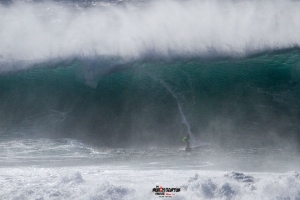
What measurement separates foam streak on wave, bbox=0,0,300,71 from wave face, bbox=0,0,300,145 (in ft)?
0.11

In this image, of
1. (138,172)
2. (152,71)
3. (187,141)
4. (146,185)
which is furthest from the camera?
(152,71)

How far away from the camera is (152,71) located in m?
13.1

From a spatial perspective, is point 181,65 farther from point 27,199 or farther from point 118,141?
point 27,199

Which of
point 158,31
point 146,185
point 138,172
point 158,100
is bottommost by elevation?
point 146,185

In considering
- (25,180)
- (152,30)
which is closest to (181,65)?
(152,30)

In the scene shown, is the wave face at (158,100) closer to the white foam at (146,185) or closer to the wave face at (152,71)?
the wave face at (152,71)

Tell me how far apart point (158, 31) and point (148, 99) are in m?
2.65

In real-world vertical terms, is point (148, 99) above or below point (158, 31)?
below

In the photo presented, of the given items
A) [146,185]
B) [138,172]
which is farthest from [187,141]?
[146,185]

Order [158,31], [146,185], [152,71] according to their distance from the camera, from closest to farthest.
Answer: [146,185]
[152,71]
[158,31]

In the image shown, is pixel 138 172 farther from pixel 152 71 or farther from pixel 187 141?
pixel 152 71

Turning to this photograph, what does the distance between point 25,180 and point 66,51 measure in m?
5.70

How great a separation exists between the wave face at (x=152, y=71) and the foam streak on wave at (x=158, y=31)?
0.03m

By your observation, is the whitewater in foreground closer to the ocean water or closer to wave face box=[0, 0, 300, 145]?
the ocean water
